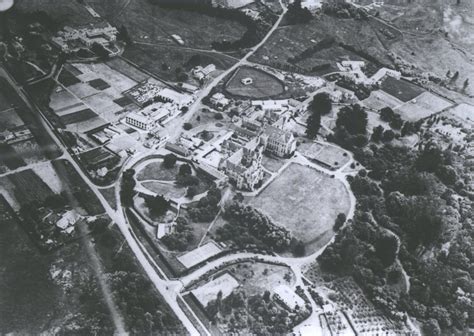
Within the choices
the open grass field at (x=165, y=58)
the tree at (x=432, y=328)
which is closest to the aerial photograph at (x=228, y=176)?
the tree at (x=432, y=328)

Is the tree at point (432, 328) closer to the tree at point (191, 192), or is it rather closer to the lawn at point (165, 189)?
the tree at point (191, 192)

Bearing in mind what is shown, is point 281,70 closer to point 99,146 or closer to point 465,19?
point 99,146

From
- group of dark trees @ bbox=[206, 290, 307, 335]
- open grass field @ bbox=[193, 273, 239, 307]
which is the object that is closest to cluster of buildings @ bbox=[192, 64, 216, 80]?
open grass field @ bbox=[193, 273, 239, 307]

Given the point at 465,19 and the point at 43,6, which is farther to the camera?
the point at 465,19

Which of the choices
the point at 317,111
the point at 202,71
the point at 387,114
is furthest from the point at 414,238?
the point at 202,71

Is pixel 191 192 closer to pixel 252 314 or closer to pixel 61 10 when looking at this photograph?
pixel 252 314

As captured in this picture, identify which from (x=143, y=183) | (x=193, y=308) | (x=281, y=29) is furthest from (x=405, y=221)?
(x=281, y=29)
